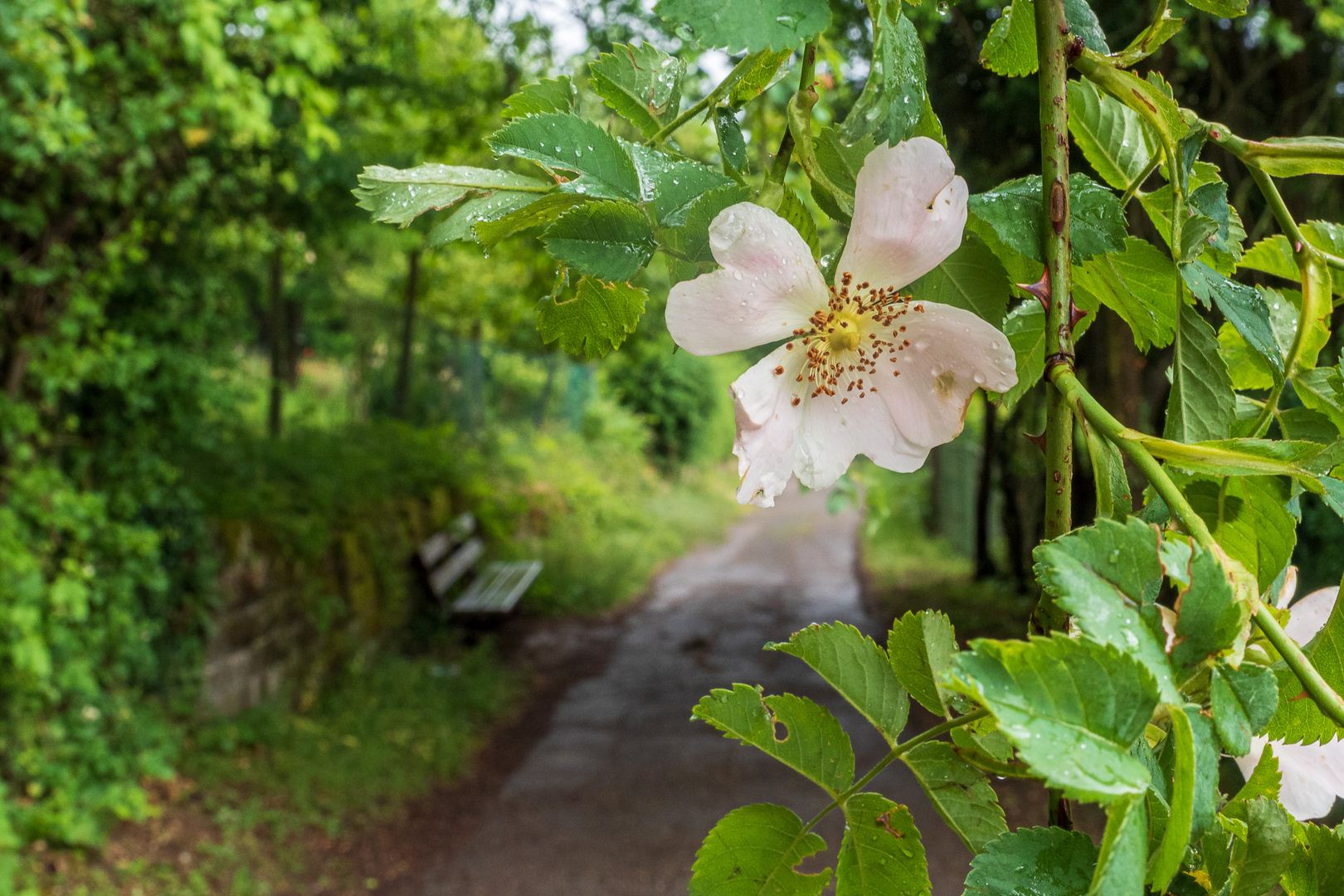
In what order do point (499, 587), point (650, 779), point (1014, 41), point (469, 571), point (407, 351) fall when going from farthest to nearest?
point (407, 351), point (469, 571), point (499, 587), point (650, 779), point (1014, 41)

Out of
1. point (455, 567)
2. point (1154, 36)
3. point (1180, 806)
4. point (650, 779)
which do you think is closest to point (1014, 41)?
point (1154, 36)

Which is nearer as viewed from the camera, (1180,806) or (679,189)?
(1180,806)

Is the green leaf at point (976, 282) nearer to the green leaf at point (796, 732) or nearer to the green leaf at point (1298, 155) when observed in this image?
the green leaf at point (1298, 155)

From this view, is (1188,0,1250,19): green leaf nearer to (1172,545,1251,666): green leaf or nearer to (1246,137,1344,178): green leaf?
(1246,137,1344,178): green leaf

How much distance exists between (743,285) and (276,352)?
795 cm

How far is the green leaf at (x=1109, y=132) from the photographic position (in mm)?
496

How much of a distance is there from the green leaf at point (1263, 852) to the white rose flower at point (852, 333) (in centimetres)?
20

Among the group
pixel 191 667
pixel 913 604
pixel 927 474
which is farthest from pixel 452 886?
pixel 927 474

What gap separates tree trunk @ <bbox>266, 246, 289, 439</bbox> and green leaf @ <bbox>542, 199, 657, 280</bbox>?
6.31m

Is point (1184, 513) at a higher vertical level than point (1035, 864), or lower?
higher

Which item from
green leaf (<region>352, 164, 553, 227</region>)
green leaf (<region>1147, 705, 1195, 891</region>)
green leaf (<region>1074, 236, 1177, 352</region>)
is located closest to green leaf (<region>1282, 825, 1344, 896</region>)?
green leaf (<region>1147, 705, 1195, 891</region>)

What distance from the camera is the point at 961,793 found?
0.45 m

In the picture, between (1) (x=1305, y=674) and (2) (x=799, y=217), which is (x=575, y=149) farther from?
(1) (x=1305, y=674)

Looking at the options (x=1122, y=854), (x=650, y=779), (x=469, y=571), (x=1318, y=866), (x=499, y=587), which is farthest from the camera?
(x=469, y=571)
